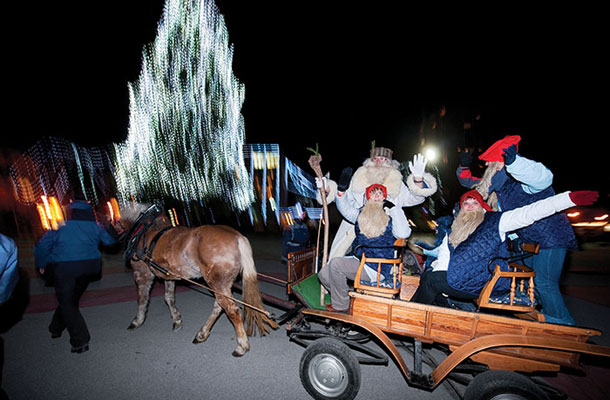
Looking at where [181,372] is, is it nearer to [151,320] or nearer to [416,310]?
[151,320]

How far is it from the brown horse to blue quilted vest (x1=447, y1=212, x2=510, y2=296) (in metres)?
2.19

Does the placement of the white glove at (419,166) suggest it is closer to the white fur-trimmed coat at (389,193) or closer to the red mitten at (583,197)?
the white fur-trimmed coat at (389,193)

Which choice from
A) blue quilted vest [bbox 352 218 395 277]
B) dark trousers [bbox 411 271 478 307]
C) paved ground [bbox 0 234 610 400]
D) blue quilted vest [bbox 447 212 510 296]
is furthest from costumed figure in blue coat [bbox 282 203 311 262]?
blue quilted vest [bbox 447 212 510 296]

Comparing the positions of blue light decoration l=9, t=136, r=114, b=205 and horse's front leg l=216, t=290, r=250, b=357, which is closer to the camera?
horse's front leg l=216, t=290, r=250, b=357

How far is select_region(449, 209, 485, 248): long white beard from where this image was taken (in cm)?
221

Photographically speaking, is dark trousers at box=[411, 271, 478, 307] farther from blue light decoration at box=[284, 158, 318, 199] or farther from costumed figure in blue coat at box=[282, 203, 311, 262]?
blue light decoration at box=[284, 158, 318, 199]

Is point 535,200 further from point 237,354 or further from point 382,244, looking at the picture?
point 237,354

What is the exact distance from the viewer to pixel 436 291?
2297mm

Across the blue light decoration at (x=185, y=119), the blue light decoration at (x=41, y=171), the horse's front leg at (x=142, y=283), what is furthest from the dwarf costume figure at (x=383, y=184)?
the blue light decoration at (x=185, y=119)

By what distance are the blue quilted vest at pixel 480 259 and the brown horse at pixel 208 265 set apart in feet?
7.17

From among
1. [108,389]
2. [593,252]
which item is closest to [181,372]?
[108,389]

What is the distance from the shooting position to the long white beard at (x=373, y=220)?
259 cm

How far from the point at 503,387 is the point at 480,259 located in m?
0.88

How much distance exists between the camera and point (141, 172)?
23.5m
